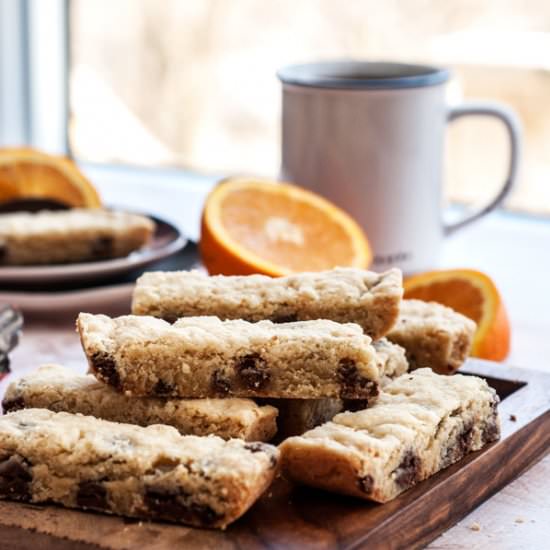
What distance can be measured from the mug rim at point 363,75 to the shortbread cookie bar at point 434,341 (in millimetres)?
498

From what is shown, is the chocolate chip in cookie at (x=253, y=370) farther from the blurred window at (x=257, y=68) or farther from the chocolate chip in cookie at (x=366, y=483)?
the blurred window at (x=257, y=68)

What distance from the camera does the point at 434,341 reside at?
1.25 meters

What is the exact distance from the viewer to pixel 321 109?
1.69 metres

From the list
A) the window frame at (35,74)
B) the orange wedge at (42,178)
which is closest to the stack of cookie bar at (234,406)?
the orange wedge at (42,178)

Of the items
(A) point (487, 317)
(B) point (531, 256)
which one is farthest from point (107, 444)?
(B) point (531, 256)

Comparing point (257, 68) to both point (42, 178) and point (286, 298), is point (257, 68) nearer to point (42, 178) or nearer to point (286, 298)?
point (42, 178)

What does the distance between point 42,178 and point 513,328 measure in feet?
2.64

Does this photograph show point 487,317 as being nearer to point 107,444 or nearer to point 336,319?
point 336,319

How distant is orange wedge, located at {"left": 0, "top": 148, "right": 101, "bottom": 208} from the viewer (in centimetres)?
193

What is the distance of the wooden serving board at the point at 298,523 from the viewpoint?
915 mm

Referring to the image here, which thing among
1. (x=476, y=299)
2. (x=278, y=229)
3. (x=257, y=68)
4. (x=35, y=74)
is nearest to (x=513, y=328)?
(x=476, y=299)

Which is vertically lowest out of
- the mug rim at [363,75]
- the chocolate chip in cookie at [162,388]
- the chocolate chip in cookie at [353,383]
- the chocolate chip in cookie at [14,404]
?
the chocolate chip in cookie at [14,404]

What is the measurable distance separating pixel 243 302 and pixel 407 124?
0.64m

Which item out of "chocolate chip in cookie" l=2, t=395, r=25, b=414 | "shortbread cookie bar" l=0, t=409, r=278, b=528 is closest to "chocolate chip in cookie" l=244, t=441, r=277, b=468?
"shortbread cookie bar" l=0, t=409, r=278, b=528
